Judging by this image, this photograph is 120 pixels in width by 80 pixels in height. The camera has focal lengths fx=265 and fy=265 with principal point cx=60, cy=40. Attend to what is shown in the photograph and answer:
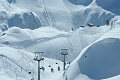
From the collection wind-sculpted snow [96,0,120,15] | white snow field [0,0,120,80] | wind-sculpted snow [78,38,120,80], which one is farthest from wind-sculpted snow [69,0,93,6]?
wind-sculpted snow [78,38,120,80]

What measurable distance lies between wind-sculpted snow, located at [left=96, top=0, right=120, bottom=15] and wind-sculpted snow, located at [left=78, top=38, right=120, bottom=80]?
276ft

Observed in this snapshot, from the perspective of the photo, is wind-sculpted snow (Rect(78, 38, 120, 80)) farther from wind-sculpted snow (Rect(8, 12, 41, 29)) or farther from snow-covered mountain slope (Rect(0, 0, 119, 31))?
wind-sculpted snow (Rect(8, 12, 41, 29))

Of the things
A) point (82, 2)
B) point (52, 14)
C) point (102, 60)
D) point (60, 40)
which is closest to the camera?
point (102, 60)

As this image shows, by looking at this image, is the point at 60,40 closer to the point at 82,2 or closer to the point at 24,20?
the point at 24,20

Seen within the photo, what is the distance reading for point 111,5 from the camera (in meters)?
124

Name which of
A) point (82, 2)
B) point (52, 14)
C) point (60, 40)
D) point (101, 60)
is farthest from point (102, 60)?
point (82, 2)

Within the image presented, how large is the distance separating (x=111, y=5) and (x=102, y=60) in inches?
3667

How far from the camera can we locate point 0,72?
41562 mm

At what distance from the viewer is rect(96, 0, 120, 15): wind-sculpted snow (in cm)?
12047

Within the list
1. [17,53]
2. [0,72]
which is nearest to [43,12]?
[17,53]

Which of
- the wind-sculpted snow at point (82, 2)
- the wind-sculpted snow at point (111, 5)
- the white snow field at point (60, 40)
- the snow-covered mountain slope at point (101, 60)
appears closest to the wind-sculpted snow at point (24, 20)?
the white snow field at point (60, 40)

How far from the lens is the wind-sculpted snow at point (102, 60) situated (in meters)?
33.1

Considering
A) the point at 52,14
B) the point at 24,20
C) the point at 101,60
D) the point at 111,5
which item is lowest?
the point at 101,60

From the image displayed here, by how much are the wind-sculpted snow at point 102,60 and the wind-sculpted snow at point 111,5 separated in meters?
84.0
